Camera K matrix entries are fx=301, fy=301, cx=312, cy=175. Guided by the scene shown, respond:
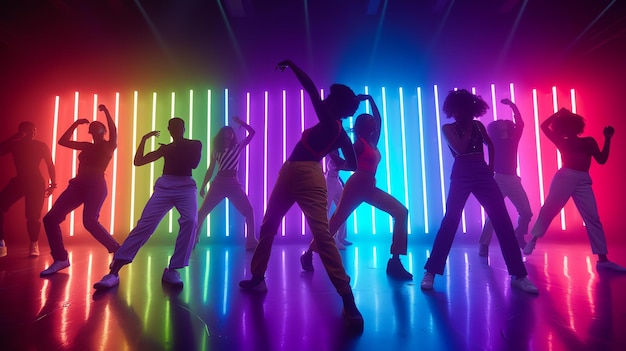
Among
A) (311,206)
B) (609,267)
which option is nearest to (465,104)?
(311,206)

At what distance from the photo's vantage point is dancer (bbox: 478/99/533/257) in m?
4.14

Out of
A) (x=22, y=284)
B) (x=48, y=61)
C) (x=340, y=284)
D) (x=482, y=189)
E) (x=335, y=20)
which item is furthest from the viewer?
(x=48, y=61)

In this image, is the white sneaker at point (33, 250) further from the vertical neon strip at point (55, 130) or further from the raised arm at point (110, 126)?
the raised arm at point (110, 126)

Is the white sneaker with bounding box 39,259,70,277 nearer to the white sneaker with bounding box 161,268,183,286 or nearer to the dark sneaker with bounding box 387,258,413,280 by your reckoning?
the white sneaker with bounding box 161,268,183,286

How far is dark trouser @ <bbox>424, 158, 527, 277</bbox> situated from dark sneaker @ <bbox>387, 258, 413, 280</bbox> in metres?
0.35

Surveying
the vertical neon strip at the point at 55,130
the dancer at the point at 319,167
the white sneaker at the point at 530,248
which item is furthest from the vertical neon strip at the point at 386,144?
the vertical neon strip at the point at 55,130

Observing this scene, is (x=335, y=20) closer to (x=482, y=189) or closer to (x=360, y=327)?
(x=482, y=189)

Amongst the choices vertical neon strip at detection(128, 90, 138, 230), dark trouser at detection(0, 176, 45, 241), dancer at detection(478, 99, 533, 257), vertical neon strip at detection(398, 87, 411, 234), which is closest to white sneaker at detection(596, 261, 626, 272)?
dancer at detection(478, 99, 533, 257)

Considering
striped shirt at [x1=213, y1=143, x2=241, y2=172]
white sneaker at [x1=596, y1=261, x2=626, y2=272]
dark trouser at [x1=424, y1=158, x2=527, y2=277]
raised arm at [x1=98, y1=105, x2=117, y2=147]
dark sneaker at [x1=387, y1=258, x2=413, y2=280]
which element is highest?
raised arm at [x1=98, y1=105, x2=117, y2=147]

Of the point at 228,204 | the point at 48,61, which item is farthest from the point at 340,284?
the point at 48,61

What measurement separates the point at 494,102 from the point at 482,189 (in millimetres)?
4379

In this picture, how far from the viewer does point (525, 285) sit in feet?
7.86

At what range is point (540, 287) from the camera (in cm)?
255

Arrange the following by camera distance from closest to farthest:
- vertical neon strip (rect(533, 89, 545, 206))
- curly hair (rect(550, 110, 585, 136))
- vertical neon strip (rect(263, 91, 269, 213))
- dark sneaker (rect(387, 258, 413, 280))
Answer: dark sneaker (rect(387, 258, 413, 280)) < curly hair (rect(550, 110, 585, 136)) < vertical neon strip (rect(533, 89, 545, 206)) < vertical neon strip (rect(263, 91, 269, 213))
